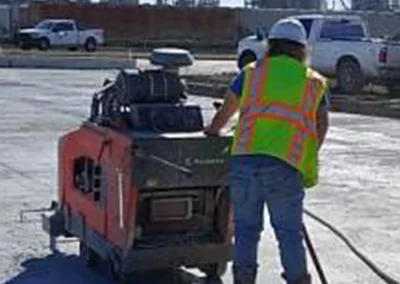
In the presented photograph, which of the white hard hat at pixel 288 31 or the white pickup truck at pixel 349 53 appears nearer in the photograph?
the white hard hat at pixel 288 31

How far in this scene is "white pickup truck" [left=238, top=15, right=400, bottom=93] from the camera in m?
26.6

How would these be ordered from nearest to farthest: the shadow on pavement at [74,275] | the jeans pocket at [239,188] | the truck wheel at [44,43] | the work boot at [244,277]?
the jeans pocket at [239,188]
the work boot at [244,277]
the shadow on pavement at [74,275]
the truck wheel at [44,43]

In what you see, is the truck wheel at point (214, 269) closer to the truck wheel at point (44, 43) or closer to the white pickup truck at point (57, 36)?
the white pickup truck at point (57, 36)

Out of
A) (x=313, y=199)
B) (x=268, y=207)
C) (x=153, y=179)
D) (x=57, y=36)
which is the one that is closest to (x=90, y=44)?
(x=57, y=36)

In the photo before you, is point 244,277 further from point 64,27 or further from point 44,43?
point 64,27

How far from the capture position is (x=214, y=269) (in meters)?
8.05

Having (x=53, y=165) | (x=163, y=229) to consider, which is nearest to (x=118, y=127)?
(x=163, y=229)

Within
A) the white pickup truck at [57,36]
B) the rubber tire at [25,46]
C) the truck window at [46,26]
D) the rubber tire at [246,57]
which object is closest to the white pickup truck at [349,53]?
the rubber tire at [246,57]

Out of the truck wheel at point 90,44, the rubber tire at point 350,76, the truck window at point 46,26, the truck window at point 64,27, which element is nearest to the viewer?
the rubber tire at point 350,76

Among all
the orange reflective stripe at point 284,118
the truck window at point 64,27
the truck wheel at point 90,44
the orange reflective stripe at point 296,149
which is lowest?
the truck wheel at point 90,44

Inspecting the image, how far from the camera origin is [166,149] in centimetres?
740

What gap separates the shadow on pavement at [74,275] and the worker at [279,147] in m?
1.24

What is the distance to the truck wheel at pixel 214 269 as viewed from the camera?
7969 millimetres

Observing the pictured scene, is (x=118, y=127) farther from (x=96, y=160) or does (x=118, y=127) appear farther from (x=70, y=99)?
(x=70, y=99)
